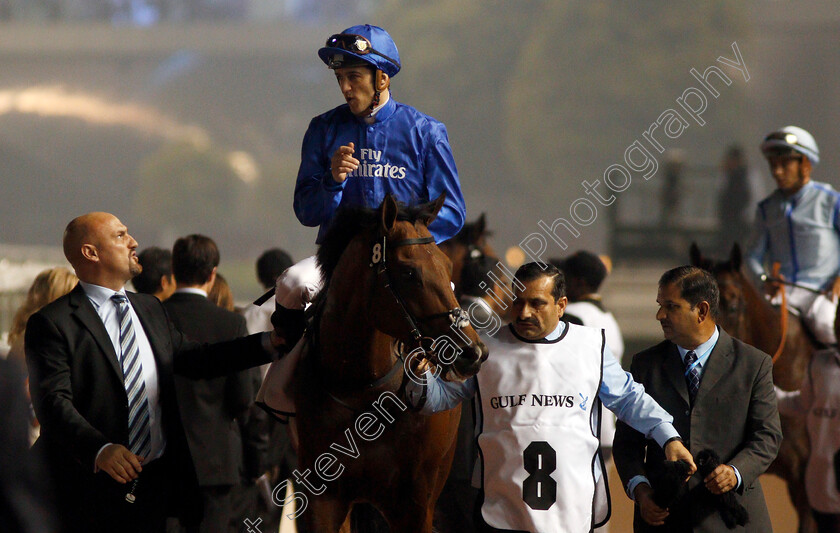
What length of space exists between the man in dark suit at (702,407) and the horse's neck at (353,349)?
31.8 inches

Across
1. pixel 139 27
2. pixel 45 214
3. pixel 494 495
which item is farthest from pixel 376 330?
pixel 139 27

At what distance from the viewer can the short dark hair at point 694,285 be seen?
3143 millimetres

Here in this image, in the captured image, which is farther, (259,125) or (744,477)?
(259,125)

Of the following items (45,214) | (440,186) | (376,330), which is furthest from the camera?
(45,214)

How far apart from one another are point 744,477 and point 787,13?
1881 centimetres

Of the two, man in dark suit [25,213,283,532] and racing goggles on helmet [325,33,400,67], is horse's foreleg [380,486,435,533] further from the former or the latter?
racing goggles on helmet [325,33,400,67]

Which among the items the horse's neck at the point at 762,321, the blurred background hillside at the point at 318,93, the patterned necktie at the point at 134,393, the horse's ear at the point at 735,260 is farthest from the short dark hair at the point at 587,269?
the blurred background hillside at the point at 318,93

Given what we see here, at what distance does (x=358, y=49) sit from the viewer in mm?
3393

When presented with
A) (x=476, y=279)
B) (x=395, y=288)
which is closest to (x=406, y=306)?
(x=395, y=288)

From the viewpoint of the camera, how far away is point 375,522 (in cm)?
373

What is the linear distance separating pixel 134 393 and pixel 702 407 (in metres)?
1.79

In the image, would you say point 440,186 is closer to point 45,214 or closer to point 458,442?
point 458,442

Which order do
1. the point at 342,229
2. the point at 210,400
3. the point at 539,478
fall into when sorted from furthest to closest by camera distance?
the point at 210,400, the point at 342,229, the point at 539,478

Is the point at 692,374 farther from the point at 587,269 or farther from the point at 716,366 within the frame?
the point at 587,269
